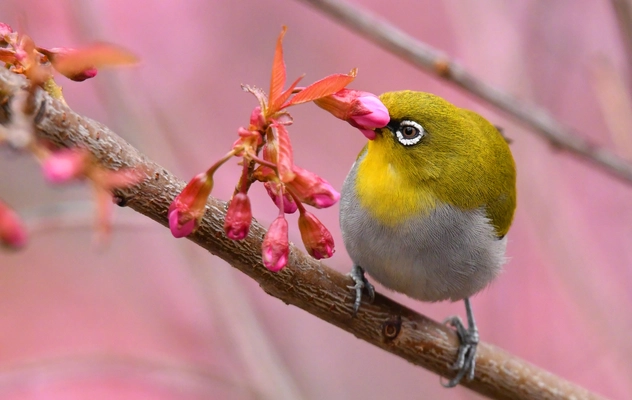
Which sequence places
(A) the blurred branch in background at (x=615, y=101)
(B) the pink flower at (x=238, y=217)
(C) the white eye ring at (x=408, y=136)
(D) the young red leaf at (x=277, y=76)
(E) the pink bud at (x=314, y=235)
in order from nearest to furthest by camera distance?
(D) the young red leaf at (x=277, y=76) < (B) the pink flower at (x=238, y=217) < (E) the pink bud at (x=314, y=235) < (C) the white eye ring at (x=408, y=136) < (A) the blurred branch in background at (x=615, y=101)

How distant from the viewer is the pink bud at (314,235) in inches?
63.8

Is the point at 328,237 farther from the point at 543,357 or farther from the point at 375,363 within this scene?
the point at 375,363

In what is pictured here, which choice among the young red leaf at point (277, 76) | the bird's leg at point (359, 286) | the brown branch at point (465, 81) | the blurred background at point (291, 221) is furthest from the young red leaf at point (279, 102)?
the blurred background at point (291, 221)

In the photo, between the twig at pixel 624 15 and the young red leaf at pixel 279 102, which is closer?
the young red leaf at pixel 279 102

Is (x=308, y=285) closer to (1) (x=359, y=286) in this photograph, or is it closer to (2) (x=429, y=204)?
(1) (x=359, y=286)

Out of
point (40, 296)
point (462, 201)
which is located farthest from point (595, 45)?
point (40, 296)

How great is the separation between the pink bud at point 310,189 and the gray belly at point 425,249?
1211mm

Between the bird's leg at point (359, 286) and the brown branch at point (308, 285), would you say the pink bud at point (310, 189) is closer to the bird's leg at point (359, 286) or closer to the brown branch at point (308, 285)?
the brown branch at point (308, 285)

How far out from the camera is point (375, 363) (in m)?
5.88

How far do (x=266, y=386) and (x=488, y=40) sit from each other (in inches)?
93.4

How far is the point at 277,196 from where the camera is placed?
5.17ft

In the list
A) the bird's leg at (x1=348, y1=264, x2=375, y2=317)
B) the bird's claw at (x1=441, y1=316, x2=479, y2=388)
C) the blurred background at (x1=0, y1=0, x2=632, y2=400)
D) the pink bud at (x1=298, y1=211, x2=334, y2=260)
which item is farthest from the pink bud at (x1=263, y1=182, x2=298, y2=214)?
the blurred background at (x1=0, y1=0, x2=632, y2=400)


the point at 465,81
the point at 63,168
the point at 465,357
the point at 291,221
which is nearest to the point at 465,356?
the point at 465,357

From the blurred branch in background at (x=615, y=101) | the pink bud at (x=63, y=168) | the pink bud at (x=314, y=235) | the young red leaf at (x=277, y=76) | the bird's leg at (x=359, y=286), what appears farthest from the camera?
the blurred branch in background at (x=615, y=101)
